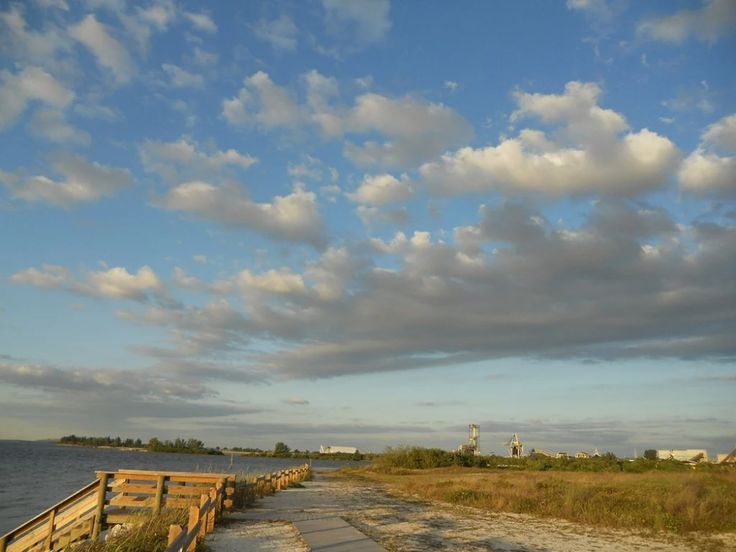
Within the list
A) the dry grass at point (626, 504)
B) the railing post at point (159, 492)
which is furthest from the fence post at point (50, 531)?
the dry grass at point (626, 504)

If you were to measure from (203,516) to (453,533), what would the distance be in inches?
274

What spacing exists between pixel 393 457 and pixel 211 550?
200ft

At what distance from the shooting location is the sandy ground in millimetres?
13039

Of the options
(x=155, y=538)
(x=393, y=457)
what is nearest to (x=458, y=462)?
(x=393, y=457)

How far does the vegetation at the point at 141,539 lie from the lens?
33.2 ft

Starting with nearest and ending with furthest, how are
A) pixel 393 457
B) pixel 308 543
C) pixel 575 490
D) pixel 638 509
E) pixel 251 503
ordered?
pixel 308 543, pixel 638 509, pixel 251 503, pixel 575 490, pixel 393 457

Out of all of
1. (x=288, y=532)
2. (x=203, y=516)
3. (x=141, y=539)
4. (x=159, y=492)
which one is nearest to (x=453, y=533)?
(x=288, y=532)

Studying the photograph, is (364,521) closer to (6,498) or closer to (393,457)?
(6,498)

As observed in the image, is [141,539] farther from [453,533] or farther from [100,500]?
[453,533]

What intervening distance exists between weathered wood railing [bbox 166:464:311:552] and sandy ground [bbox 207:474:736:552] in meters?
0.49

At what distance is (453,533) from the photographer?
15133mm

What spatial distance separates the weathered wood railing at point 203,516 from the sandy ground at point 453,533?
0.49 m

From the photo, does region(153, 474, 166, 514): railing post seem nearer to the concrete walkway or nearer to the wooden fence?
the wooden fence

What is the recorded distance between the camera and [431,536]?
14.4 metres
